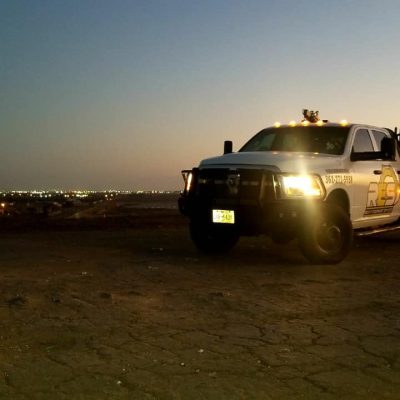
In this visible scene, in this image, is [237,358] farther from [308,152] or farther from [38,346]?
[308,152]

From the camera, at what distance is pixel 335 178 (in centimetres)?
884

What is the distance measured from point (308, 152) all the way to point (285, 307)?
4.02 m

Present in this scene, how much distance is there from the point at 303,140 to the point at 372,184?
134 centimetres

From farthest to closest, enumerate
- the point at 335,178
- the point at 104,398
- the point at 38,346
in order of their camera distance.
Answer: the point at 335,178 < the point at 38,346 < the point at 104,398

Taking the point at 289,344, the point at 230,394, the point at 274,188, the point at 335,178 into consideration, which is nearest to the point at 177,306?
the point at 289,344

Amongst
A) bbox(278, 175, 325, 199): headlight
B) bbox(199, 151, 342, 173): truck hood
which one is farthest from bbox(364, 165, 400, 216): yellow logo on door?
bbox(278, 175, 325, 199): headlight

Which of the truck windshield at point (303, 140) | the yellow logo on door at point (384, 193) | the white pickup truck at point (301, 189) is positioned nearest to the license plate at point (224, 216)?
the white pickup truck at point (301, 189)

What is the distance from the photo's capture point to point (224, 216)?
28.2ft

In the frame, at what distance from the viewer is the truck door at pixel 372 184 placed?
937cm

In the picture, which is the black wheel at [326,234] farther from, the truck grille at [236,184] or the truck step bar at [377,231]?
the truck step bar at [377,231]

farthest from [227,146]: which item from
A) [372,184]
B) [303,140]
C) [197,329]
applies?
[197,329]

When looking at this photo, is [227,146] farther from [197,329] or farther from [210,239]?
[197,329]

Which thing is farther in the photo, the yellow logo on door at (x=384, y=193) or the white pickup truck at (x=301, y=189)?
the yellow logo on door at (x=384, y=193)

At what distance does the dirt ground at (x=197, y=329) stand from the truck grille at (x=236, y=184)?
1.01 metres
